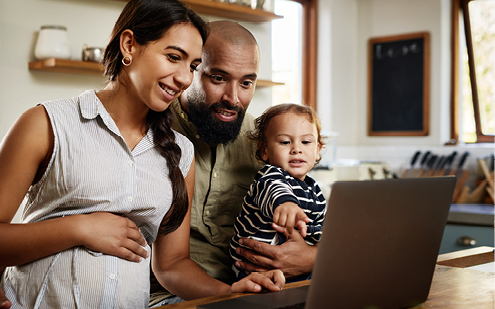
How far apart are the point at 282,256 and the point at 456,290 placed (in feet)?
1.49

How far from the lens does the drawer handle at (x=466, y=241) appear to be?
3112mm

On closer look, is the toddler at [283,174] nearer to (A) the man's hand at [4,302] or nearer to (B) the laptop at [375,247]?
(B) the laptop at [375,247]

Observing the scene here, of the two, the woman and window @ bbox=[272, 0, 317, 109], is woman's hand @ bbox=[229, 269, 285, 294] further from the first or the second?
window @ bbox=[272, 0, 317, 109]

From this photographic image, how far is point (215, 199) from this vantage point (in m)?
1.76

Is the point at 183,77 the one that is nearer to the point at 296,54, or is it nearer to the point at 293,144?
the point at 293,144

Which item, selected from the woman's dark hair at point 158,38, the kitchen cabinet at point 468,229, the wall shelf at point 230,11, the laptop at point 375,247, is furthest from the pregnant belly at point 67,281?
the kitchen cabinet at point 468,229

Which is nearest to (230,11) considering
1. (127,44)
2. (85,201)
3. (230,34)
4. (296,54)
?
(296,54)

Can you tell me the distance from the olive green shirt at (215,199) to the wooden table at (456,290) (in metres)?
0.58

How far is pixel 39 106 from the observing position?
3.98 feet

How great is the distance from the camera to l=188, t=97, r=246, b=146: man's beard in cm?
173

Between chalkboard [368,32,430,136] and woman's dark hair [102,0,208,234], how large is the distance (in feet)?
11.4

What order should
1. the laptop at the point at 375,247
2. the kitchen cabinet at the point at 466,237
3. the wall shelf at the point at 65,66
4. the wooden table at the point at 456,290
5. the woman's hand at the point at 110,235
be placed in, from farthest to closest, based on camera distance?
1. the kitchen cabinet at the point at 466,237
2. the wall shelf at the point at 65,66
3. the woman's hand at the point at 110,235
4. the wooden table at the point at 456,290
5. the laptop at the point at 375,247

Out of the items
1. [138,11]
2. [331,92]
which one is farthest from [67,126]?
[331,92]

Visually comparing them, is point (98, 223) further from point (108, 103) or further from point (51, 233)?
point (108, 103)
